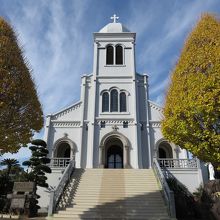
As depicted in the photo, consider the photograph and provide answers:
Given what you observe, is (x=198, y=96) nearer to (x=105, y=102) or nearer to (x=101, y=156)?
(x=101, y=156)

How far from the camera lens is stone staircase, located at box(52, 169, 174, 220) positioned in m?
15.0

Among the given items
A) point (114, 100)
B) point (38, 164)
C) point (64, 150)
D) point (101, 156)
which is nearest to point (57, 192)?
point (38, 164)

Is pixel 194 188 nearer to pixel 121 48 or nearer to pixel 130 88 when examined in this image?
pixel 130 88

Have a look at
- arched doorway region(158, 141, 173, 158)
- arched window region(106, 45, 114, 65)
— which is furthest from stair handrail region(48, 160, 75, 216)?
arched window region(106, 45, 114, 65)

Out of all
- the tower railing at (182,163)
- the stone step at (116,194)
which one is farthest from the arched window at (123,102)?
the stone step at (116,194)

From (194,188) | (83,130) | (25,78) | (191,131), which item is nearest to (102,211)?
(191,131)

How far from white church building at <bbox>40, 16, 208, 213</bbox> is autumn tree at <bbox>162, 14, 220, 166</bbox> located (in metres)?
11.1

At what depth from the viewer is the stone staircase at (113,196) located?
15.0 meters

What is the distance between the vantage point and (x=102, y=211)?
15.2m

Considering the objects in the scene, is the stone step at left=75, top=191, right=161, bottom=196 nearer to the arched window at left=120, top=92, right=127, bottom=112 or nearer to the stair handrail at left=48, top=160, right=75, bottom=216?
the stair handrail at left=48, top=160, right=75, bottom=216

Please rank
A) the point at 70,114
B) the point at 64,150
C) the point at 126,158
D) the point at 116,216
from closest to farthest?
1. the point at 116,216
2. the point at 126,158
3. the point at 64,150
4. the point at 70,114

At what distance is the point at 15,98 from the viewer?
500 inches

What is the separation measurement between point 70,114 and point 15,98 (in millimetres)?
17104

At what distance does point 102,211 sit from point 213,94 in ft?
29.5
